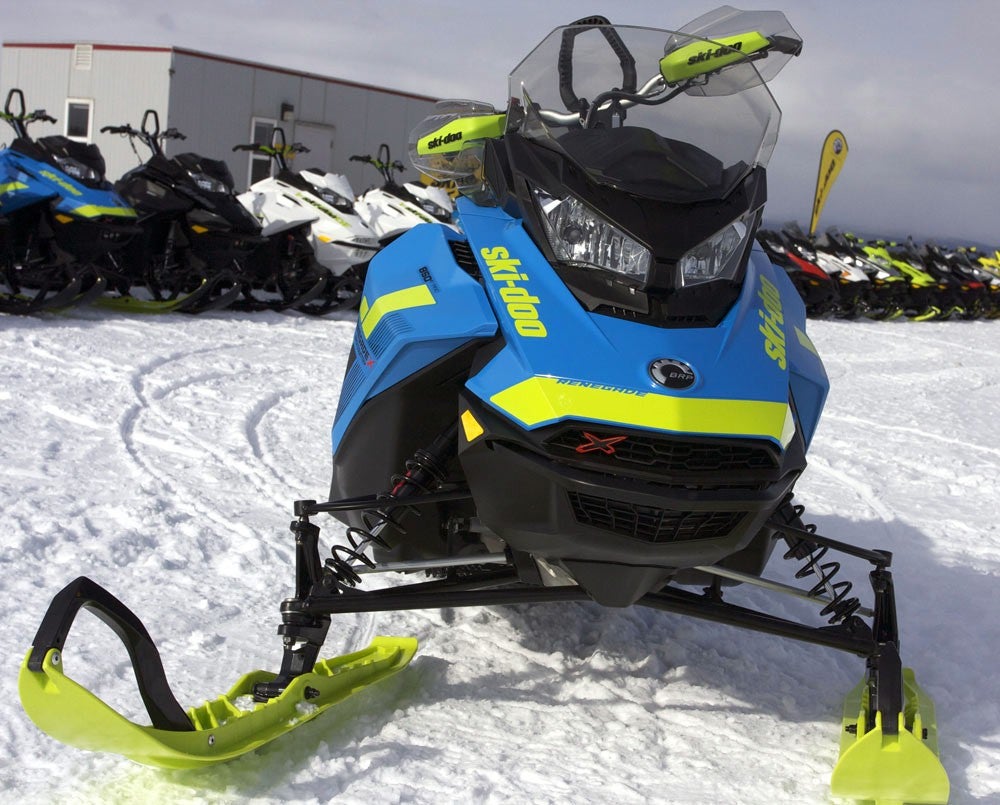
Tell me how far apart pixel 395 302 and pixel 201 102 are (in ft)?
44.2

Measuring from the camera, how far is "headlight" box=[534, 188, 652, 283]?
238 cm

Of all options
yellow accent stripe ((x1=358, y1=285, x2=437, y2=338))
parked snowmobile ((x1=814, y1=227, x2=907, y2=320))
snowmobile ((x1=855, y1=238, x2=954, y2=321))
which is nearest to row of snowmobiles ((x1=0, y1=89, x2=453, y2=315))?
yellow accent stripe ((x1=358, y1=285, x2=437, y2=338))

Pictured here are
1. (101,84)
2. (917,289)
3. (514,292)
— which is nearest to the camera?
(514,292)

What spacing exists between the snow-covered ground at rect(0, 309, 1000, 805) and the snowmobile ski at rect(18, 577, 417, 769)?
0.19 ft

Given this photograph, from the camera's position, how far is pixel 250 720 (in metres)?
2.18

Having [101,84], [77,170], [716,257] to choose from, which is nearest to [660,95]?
[716,257]

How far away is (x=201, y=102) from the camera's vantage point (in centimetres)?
1496

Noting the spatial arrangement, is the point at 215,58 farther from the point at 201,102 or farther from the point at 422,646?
the point at 422,646

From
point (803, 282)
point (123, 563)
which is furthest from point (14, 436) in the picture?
point (803, 282)

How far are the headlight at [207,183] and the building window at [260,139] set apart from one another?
261 inches

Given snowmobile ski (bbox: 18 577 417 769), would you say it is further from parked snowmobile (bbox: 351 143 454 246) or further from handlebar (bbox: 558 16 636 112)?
parked snowmobile (bbox: 351 143 454 246)

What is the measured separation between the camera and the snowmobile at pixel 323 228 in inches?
372

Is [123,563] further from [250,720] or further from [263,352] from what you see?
[263,352]

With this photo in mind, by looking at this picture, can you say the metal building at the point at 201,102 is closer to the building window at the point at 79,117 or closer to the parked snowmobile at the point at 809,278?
the building window at the point at 79,117
